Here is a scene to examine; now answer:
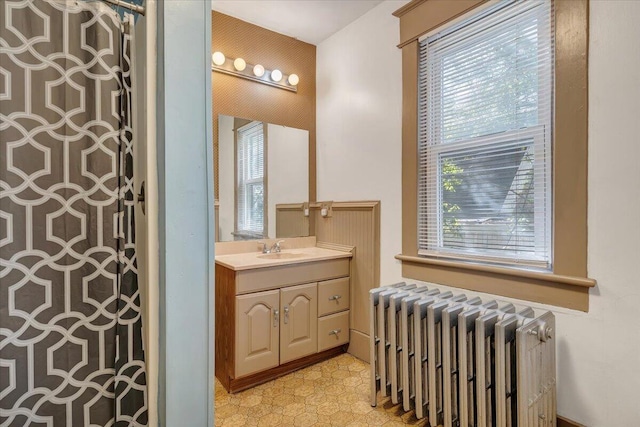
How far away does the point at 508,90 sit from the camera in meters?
1.63

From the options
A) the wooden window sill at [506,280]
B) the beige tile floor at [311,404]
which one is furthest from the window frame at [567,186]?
the beige tile floor at [311,404]

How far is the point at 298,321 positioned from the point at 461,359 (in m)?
1.08

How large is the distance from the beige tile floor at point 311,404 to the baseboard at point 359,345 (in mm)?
136

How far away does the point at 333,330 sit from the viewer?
2367mm

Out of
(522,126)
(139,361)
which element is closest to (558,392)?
(522,126)

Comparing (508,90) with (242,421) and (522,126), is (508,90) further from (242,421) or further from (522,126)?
(242,421)

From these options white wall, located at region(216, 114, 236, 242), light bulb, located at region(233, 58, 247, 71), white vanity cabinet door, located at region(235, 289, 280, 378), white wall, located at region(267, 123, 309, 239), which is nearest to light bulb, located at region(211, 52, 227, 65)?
light bulb, located at region(233, 58, 247, 71)

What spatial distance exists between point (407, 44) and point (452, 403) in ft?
6.83

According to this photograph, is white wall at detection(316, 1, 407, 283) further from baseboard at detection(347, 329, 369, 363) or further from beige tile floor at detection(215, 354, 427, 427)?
beige tile floor at detection(215, 354, 427, 427)

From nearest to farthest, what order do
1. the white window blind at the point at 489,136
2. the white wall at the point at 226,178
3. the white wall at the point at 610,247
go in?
the white wall at the point at 610,247 → the white window blind at the point at 489,136 → the white wall at the point at 226,178

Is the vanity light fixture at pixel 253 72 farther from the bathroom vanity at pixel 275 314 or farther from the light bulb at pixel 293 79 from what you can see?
the bathroom vanity at pixel 275 314

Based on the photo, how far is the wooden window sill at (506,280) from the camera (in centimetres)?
139

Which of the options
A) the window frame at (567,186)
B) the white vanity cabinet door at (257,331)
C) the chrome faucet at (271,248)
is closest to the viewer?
the window frame at (567,186)

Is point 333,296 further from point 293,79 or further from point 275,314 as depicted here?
point 293,79
